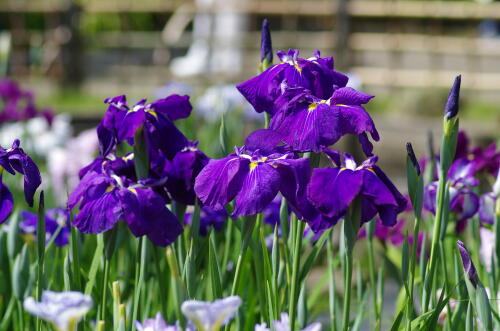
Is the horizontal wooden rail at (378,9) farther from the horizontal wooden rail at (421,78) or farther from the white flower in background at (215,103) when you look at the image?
the white flower in background at (215,103)

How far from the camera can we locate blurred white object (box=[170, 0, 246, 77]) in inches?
310

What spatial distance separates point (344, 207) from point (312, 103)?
16 centimetres

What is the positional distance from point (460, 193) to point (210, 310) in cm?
84

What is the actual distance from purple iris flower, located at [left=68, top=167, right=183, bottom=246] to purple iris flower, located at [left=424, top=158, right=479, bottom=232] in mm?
516

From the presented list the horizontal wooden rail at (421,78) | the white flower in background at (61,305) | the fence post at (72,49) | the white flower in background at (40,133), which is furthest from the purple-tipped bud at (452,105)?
the fence post at (72,49)

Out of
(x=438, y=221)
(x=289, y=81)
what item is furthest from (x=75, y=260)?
(x=438, y=221)

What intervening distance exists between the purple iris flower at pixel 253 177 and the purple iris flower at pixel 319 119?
2cm

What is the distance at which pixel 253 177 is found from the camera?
0.94 m

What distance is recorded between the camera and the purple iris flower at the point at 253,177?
3.04 feet

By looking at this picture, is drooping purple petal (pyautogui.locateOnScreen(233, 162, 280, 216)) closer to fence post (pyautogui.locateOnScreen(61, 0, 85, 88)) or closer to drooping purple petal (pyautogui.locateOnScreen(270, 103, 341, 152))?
drooping purple petal (pyautogui.locateOnScreen(270, 103, 341, 152))

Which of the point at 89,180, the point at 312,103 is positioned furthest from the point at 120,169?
the point at 312,103

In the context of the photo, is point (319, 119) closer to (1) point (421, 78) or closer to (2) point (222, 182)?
(2) point (222, 182)

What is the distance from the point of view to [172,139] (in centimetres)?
116

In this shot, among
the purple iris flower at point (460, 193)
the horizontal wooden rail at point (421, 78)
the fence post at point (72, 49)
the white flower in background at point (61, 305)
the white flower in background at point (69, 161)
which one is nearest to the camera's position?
the white flower in background at point (61, 305)
